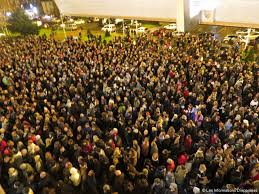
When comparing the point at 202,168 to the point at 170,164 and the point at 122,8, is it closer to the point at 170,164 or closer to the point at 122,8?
the point at 170,164

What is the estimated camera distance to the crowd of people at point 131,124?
648 centimetres

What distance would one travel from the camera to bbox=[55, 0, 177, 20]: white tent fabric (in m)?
19.2

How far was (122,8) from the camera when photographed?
2105 cm

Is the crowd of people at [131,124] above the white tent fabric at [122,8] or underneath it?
underneath

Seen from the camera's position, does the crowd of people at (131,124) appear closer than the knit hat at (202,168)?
No

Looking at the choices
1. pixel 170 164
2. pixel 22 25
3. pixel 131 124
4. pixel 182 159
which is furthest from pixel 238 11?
pixel 22 25

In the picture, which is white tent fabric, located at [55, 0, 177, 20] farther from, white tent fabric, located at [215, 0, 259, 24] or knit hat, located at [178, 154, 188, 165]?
knit hat, located at [178, 154, 188, 165]

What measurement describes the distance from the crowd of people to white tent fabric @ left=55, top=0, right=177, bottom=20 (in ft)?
20.9

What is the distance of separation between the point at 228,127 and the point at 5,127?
612cm

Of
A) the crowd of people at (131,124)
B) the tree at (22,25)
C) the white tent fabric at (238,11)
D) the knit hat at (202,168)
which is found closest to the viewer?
the knit hat at (202,168)

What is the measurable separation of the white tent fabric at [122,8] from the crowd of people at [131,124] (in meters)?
6.37

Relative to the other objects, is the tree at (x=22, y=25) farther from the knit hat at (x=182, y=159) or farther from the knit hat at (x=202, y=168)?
the knit hat at (x=202, y=168)

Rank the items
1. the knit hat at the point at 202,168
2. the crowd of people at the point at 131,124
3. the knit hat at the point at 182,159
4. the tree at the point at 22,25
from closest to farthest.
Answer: the knit hat at the point at 202,168, the crowd of people at the point at 131,124, the knit hat at the point at 182,159, the tree at the point at 22,25

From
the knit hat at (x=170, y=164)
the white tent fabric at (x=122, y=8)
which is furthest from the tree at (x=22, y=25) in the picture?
the knit hat at (x=170, y=164)
